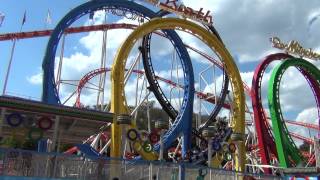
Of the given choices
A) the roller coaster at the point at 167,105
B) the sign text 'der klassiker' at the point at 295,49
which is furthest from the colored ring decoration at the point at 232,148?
the sign text 'der klassiker' at the point at 295,49

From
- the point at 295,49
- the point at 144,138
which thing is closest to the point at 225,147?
the point at 144,138

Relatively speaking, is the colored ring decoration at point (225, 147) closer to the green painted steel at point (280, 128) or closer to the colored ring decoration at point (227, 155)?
the colored ring decoration at point (227, 155)

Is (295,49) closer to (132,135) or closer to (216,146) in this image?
(216,146)

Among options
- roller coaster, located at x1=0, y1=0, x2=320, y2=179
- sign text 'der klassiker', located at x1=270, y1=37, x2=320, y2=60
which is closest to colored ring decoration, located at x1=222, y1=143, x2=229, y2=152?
roller coaster, located at x1=0, y1=0, x2=320, y2=179

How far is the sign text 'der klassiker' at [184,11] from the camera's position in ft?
86.6

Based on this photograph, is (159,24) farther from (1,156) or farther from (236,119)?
(1,156)

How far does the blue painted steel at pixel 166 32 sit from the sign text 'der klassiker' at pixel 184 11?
6.45ft

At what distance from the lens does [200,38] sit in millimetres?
24203

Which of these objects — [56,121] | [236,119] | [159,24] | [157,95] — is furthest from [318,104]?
[56,121]

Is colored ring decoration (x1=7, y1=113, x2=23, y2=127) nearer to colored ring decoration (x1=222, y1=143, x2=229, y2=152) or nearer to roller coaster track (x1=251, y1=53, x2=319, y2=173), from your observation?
colored ring decoration (x1=222, y1=143, x2=229, y2=152)

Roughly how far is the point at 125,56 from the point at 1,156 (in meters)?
9.91

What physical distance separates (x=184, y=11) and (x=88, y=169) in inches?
647

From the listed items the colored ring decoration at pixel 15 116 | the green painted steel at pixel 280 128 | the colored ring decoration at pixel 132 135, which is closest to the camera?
the colored ring decoration at pixel 15 116

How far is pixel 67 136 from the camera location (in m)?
23.2
